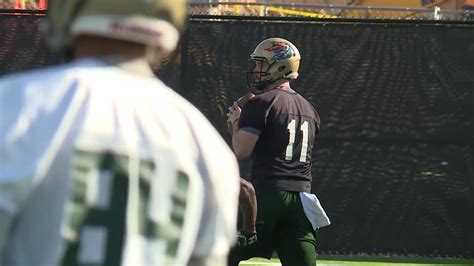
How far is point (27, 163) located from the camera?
162 cm

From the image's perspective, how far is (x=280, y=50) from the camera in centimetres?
572

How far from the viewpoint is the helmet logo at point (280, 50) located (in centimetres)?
566

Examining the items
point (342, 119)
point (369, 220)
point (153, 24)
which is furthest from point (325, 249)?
point (153, 24)

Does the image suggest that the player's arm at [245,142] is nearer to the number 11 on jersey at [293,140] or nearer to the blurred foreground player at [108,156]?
the number 11 on jersey at [293,140]

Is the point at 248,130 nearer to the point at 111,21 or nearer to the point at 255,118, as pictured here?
the point at 255,118

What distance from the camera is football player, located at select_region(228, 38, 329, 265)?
17.2ft

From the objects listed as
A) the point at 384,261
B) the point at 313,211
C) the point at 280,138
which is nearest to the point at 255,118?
the point at 280,138

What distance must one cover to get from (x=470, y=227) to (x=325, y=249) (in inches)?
53.3

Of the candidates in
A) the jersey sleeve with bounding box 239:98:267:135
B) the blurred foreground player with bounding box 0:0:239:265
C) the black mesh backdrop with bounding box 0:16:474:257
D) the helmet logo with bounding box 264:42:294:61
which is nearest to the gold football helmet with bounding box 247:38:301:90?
the helmet logo with bounding box 264:42:294:61

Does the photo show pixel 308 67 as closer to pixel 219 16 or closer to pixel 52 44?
pixel 219 16

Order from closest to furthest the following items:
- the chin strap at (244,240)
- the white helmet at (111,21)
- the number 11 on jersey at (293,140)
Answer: the white helmet at (111,21)
the chin strap at (244,240)
the number 11 on jersey at (293,140)

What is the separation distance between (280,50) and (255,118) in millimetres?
687

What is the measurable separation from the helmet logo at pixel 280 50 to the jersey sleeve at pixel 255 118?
1.66 ft

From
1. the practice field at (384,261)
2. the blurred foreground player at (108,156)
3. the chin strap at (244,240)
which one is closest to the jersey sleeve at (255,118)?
the chin strap at (244,240)
